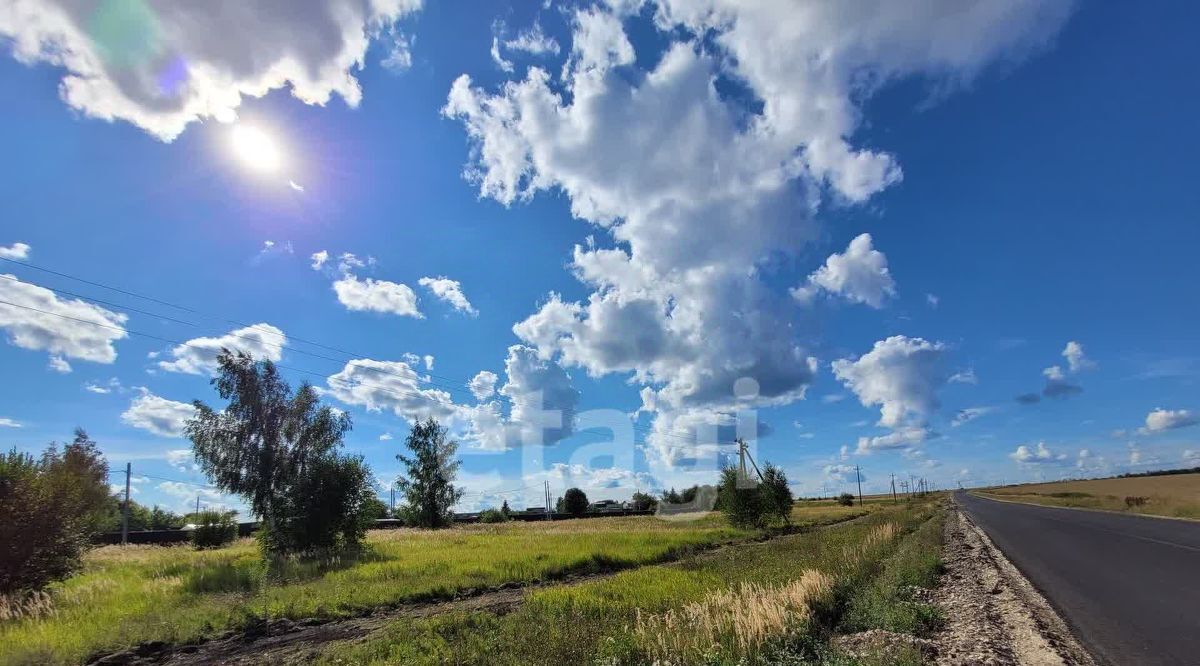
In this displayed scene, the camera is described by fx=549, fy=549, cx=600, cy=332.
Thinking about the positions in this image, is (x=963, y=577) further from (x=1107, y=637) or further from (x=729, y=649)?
Result: (x=729, y=649)

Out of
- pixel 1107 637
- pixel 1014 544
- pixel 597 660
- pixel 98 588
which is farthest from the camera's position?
pixel 1014 544

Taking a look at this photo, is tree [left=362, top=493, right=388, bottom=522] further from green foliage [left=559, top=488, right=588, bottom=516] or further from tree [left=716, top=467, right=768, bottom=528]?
green foliage [left=559, top=488, right=588, bottom=516]

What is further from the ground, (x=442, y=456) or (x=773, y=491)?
(x=442, y=456)

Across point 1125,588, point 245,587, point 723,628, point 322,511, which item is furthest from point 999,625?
point 322,511

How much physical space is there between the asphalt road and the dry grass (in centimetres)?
425

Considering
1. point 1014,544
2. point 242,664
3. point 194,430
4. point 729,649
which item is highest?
point 194,430

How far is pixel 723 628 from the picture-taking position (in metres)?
8.55

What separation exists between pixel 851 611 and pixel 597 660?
5706 millimetres

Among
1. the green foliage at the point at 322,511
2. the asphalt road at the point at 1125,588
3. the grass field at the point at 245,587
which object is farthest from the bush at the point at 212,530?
the asphalt road at the point at 1125,588

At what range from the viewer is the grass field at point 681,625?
7996 mm

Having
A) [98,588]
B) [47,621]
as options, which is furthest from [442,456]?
[47,621]

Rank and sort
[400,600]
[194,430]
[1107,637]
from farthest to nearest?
1. [194,430]
2. [400,600]
3. [1107,637]

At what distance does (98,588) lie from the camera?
17688 millimetres

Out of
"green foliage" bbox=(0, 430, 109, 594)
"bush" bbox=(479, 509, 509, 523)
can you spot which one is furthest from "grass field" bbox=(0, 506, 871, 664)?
"bush" bbox=(479, 509, 509, 523)
